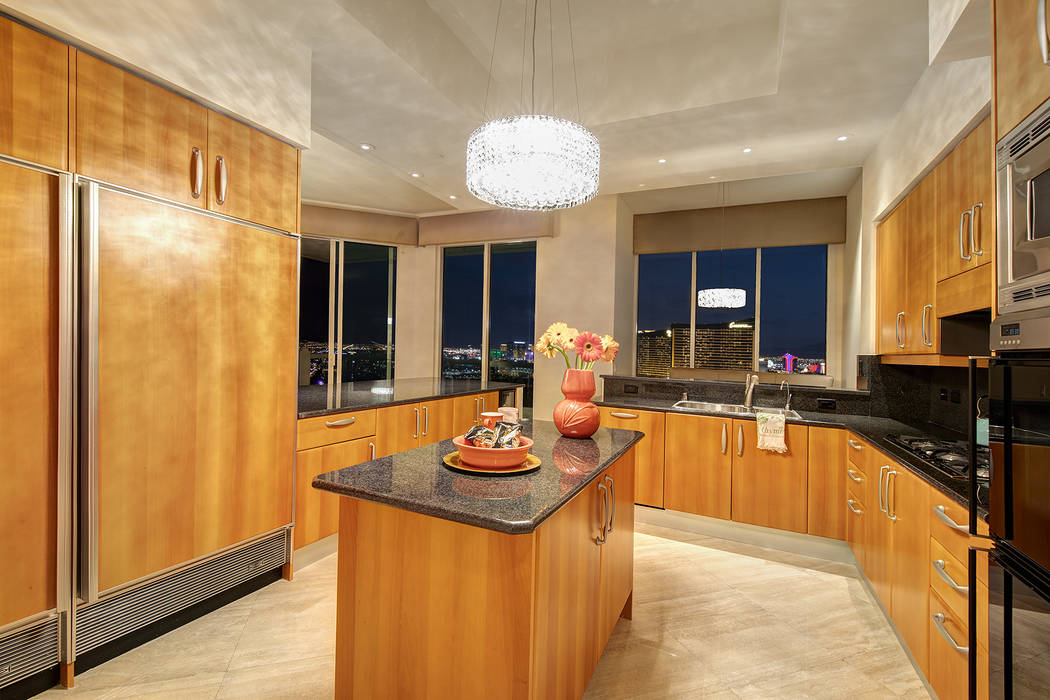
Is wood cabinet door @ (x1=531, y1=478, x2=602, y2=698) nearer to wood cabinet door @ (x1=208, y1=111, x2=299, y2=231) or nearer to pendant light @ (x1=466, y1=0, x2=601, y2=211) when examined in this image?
pendant light @ (x1=466, y1=0, x2=601, y2=211)

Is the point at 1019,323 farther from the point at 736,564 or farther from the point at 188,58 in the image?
the point at 188,58

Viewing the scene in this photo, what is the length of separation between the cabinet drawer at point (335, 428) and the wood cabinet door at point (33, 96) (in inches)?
58.6

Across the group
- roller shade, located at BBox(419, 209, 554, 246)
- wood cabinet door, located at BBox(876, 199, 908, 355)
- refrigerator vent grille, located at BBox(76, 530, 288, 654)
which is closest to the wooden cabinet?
wood cabinet door, located at BBox(876, 199, 908, 355)

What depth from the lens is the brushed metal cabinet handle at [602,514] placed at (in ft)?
5.59

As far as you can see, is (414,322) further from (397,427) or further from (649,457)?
(649,457)

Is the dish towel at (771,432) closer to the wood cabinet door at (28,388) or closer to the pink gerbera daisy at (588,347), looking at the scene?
the pink gerbera daisy at (588,347)

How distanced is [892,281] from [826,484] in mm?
1276

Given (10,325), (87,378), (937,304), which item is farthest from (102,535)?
(937,304)

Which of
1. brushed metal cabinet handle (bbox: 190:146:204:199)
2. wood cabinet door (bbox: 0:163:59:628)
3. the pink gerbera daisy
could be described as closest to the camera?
wood cabinet door (bbox: 0:163:59:628)

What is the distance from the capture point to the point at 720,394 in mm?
3789

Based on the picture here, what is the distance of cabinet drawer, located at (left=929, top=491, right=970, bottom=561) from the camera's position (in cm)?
141

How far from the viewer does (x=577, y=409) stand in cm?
214

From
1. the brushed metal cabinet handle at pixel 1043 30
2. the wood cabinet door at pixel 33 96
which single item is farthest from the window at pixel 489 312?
the brushed metal cabinet handle at pixel 1043 30

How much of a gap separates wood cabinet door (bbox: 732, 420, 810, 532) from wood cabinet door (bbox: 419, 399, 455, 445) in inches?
81.2
